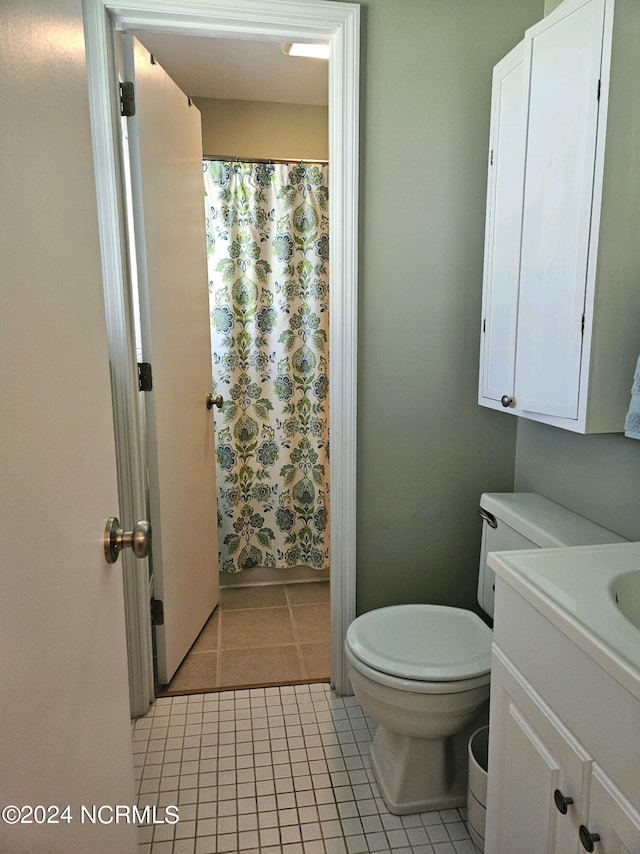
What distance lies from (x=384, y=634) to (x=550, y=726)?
68cm

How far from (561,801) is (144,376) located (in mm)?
1544

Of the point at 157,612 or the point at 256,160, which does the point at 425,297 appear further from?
the point at 157,612

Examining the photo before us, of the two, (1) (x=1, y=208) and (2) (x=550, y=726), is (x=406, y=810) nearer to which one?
(2) (x=550, y=726)

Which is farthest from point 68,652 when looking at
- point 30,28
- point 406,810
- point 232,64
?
point 232,64

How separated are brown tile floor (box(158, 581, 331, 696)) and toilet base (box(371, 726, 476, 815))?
600mm

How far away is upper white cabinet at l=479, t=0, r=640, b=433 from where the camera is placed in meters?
1.26

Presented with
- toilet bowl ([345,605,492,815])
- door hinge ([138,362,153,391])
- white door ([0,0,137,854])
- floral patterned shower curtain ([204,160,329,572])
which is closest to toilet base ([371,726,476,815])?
toilet bowl ([345,605,492,815])

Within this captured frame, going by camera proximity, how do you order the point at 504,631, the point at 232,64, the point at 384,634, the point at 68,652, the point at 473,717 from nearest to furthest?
the point at 68,652 < the point at 504,631 < the point at 473,717 < the point at 384,634 < the point at 232,64

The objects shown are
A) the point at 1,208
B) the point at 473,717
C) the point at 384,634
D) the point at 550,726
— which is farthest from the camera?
the point at 384,634

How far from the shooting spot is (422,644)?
154 centimetres

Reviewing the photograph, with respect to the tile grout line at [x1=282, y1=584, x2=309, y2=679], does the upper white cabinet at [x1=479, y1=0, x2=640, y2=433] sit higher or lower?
higher

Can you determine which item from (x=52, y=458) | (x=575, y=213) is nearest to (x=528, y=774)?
(x=52, y=458)

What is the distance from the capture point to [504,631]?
112cm

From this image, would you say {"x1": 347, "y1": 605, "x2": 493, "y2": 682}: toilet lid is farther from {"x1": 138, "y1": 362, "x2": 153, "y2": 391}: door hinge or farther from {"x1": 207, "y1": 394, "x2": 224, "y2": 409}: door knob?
{"x1": 207, "y1": 394, "x2": 224, "y2": 409}: door knob
